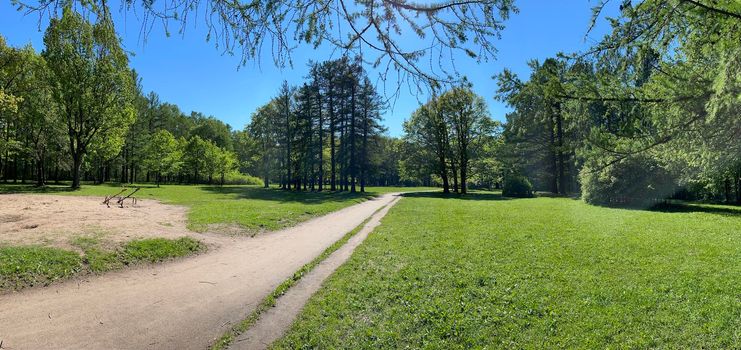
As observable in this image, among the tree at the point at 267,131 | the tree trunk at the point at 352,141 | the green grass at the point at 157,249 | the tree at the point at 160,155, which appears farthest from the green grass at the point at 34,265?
the tree at the point at 160,155

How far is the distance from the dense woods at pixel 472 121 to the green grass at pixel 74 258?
158 inches

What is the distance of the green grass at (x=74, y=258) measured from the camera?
6.55 meters

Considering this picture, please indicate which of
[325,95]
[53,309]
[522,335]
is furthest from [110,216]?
[325,95]

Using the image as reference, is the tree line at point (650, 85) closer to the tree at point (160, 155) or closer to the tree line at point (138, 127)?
the tree line at point (138, 127)

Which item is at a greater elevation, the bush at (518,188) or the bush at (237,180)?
the bush at (237,180)

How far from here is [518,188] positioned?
118ft

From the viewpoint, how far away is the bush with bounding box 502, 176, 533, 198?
35750 millimetres

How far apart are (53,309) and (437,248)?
7873mm

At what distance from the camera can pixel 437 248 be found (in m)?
9.73

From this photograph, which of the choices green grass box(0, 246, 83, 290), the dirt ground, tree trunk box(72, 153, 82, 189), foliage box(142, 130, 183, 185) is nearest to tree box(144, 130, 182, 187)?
foliage box(142, 130, 183, 185)

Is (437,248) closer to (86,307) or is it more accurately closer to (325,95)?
(86,307)

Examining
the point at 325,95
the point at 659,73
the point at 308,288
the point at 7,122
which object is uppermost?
the point at 325,95

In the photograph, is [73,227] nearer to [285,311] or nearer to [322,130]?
[285,311]

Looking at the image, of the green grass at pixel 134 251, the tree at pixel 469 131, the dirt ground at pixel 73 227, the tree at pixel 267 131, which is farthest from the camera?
the tree at pixel 267 131
